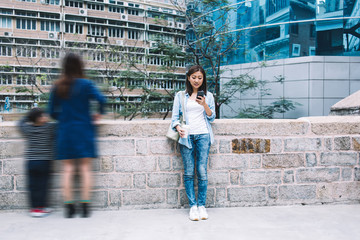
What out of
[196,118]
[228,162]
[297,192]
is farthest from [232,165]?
[297,192]

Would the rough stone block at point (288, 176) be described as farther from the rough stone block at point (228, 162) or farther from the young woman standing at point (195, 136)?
the young woman standing at point (195, 136)

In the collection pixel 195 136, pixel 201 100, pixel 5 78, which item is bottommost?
pixel 195 136

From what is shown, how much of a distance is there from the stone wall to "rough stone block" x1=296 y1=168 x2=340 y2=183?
0.01 meters

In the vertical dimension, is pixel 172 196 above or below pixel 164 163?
below

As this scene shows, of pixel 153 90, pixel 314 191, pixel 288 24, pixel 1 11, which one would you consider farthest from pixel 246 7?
pixel 1 11

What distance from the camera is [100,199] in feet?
11.7

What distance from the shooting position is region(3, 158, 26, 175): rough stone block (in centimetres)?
348

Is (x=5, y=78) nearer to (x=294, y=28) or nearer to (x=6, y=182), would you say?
(x=294, y=28)

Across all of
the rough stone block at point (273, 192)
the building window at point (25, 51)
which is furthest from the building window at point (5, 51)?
the rough stone block at point (273, 192)

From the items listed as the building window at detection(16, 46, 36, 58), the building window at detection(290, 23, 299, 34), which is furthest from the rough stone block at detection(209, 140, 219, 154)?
the building window at detection(16, 46, 36, 58)

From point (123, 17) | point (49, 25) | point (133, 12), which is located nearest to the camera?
point (49, 25)

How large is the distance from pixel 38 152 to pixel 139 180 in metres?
1.17

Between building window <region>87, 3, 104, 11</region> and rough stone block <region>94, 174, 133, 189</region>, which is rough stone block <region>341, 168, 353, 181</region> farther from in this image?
building window <region>87, 3, 104, 11</region>

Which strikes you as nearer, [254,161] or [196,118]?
[196,118]
